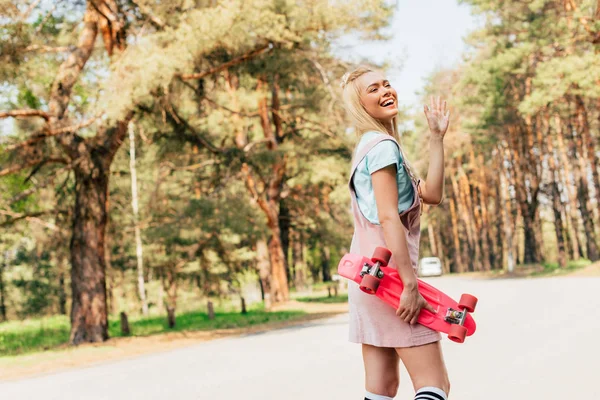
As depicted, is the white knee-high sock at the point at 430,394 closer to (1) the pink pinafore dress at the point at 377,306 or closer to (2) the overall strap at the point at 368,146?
(1) the pink pinafore dress at the point at 377,306

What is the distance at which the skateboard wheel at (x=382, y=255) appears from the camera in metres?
2.94

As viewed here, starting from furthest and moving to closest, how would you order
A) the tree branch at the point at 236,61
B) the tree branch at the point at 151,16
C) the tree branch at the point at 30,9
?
1. the tree branch at the point at 236,61
2. the tree branch at the point at 151,16
3. the tree branch at the point at 30,9

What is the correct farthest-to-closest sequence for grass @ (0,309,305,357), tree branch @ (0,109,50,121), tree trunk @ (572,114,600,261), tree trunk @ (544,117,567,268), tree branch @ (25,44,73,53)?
tree trunk @ (544,117,567,268)
tree trunk @ (572,114,600,261)
grass @ (0,309,305,357)
tree branch @ (25,44,73,53)
tree branch @ (0,109,50,121)

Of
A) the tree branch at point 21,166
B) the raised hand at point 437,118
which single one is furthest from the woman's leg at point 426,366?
the tree branch at point 21,166

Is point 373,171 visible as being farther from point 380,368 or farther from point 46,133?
point 46,133

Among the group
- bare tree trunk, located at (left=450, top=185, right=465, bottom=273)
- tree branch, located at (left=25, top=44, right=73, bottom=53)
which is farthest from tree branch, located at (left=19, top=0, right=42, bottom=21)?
bare tree trunk, located at (left=450, top=185, right=465, bottom=273)

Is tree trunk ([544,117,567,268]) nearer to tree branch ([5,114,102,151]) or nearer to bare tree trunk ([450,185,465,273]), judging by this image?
bare tree trunk ([450,185,465,273])

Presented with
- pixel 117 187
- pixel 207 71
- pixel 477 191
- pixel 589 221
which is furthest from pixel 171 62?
pixel 477 191

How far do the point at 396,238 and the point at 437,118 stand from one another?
649 millimetres

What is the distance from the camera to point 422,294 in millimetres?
2988

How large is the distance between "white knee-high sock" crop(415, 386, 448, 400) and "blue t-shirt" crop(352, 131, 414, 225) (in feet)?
2.23

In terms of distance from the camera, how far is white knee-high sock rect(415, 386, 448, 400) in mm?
2868

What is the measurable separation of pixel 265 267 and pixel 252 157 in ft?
34.1

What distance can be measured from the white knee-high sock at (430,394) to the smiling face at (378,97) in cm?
113
